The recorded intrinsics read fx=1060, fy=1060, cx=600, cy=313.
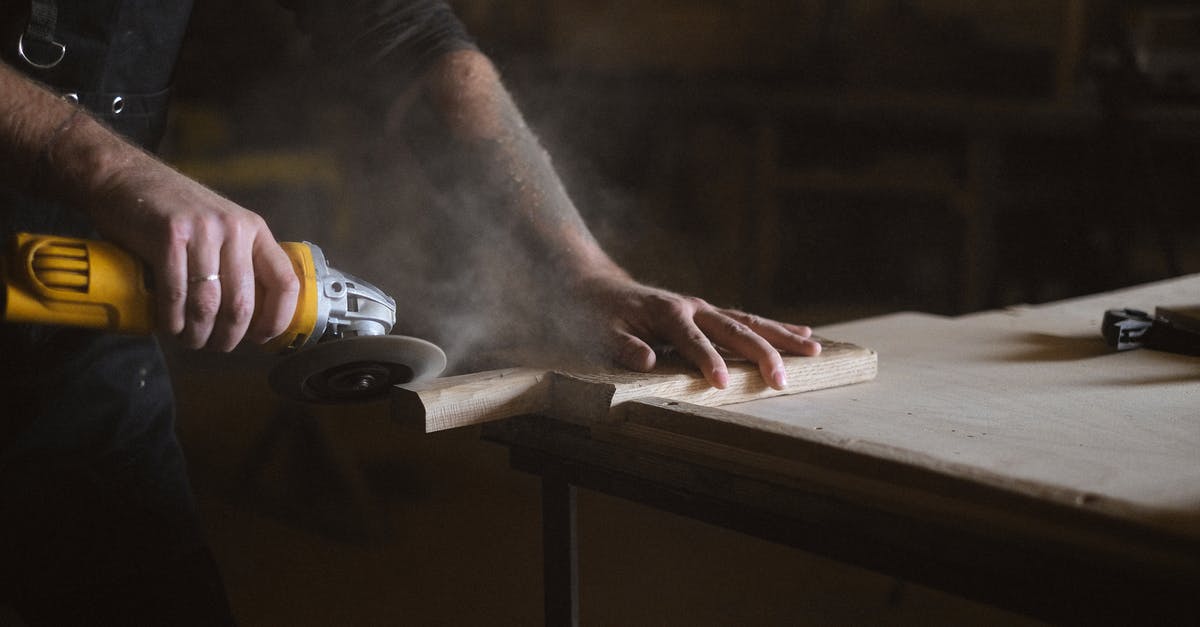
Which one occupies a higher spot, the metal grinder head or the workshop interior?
the metal grinder head

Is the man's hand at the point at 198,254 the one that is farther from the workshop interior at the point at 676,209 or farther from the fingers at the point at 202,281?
the workshop interior at the point at 676,209

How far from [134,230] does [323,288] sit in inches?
5.9

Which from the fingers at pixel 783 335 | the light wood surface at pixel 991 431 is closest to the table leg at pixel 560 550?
the light wood surface at pixel 991 431

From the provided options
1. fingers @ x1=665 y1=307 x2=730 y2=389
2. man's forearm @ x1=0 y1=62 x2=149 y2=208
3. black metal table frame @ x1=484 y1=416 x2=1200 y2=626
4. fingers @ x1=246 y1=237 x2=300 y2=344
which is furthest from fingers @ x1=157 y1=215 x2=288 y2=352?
fingers @ x1=665 y1=307 x2=730 y2=389

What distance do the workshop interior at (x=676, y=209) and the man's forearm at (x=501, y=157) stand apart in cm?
6

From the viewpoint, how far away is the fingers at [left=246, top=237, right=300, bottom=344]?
32.5 inches

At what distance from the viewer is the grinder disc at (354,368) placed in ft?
2.81

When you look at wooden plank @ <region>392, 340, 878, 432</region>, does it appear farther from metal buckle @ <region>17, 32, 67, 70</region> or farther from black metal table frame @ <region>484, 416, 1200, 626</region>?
metal buckle @ <region>17, 32, 67, 70</region>

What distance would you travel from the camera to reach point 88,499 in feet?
3.57

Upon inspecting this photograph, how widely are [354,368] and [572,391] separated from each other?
184 mm

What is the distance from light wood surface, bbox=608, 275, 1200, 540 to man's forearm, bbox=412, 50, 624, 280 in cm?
35

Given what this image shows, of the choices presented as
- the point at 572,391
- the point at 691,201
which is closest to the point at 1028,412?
the point at 572,391

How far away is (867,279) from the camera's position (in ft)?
16.0

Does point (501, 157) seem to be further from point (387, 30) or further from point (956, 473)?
point (956, 473)
